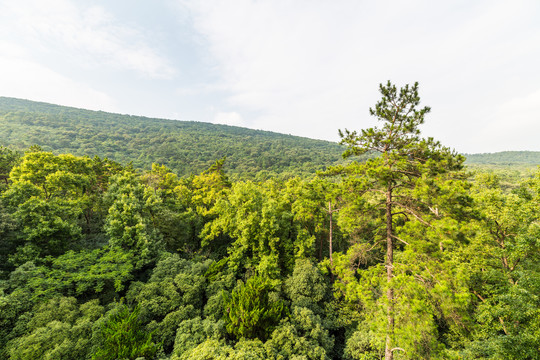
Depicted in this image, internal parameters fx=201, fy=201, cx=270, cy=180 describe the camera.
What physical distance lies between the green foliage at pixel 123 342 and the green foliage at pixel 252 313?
3.82 meters

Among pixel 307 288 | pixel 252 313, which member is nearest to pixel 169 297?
pixel 252 313

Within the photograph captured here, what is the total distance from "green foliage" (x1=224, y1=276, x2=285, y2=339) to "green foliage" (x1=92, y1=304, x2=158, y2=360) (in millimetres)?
3821

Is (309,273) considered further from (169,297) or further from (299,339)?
(169,297)

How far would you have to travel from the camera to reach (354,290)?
8.84 metres

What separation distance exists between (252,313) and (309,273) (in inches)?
240

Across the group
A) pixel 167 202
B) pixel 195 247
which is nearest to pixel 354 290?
pixel 195 247

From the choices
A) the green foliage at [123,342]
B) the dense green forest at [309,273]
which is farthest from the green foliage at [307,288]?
the green foliage at [123,342]

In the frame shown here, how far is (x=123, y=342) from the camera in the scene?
928 cm

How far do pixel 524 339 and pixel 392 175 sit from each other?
23.7ft

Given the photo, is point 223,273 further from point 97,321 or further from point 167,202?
point 167,202

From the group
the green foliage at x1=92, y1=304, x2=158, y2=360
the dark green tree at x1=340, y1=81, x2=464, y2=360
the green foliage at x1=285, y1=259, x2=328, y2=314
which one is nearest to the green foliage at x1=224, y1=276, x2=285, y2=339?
the green foliage at x1=285, y1=259, x2=328, y2=314

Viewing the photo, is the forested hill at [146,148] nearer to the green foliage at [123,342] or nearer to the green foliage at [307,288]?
the green foliage at [307,288]

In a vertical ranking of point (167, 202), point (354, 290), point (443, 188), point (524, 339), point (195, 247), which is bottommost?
point (195, 247)

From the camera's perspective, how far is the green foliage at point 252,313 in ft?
35.8
